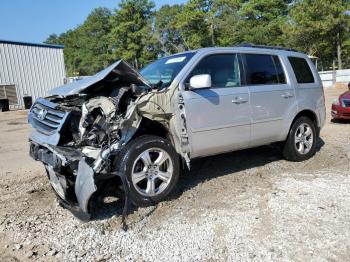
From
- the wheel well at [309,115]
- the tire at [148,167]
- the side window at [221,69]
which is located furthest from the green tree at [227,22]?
the tire at [148,167]

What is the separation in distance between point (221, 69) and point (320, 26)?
34493 mm

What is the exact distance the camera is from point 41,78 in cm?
2666

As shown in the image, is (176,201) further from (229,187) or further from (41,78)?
(41,78)

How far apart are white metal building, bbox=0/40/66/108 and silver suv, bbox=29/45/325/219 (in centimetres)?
2186

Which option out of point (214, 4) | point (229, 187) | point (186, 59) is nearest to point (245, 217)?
point (229, 187)

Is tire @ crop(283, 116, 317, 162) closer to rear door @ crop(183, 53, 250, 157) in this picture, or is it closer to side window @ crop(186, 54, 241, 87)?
rear door @ crop(183, 53, 250, 157)

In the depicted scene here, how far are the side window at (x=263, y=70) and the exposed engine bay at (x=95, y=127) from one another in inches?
57.4

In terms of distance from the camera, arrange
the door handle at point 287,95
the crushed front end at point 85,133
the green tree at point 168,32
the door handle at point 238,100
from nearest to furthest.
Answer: the crushed front end at point 85,133, the door handle at point 238,100, the door handle at point 287,95, the green tree at point 168,32

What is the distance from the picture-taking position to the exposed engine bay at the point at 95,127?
4.06 metres

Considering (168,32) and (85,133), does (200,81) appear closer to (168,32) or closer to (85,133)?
(85,133)

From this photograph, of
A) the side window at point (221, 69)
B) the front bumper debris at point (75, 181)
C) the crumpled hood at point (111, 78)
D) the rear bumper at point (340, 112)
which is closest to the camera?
the front bumper debris at point (75, 181)

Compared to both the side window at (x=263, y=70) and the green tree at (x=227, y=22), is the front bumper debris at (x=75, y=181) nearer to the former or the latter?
the side window at (x=263, y=70)

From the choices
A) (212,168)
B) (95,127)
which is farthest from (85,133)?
(212,168)

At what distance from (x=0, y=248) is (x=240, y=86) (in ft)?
12.0
